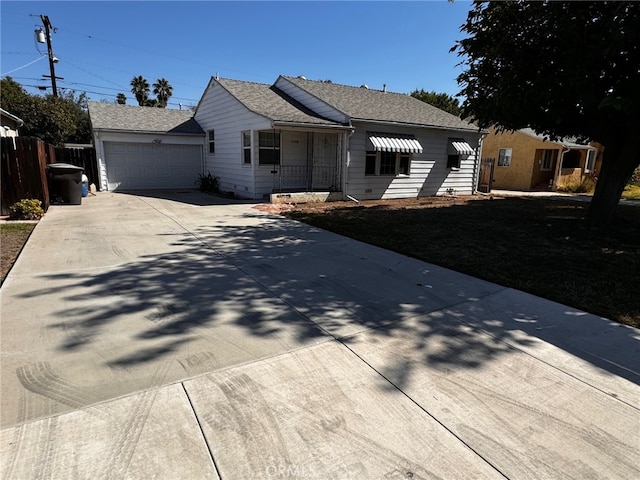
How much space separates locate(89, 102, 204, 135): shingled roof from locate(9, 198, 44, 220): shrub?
792cm

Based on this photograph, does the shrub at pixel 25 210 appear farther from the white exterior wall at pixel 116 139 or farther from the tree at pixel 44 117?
the tree at pixel 44 117

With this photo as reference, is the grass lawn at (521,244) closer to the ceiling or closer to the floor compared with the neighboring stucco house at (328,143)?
closer to the floor

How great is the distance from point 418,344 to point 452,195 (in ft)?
50.3

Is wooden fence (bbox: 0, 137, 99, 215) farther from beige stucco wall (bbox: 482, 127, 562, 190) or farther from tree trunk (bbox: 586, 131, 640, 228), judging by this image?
beige stucco wall (bbox: 482, 127, 562, 190)

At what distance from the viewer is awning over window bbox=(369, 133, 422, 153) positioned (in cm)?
1405

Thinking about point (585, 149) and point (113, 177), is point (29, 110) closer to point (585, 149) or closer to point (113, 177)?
point (113, 177)

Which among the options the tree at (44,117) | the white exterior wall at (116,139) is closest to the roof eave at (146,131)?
the white exterior wall at (116,139)

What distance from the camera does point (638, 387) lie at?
277 cm

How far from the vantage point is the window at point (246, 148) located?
14.1 m

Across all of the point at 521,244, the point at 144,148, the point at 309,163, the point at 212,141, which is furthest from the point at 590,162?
the point at 144,148

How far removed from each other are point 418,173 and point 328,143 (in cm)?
416

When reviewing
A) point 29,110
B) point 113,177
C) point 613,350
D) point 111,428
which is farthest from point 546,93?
point 29,110

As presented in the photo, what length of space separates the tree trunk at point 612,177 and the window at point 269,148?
10.3 meters

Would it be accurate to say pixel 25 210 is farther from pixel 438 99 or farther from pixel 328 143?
pixel 438 99
